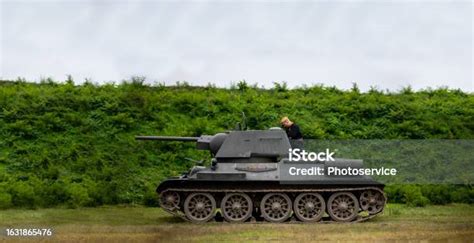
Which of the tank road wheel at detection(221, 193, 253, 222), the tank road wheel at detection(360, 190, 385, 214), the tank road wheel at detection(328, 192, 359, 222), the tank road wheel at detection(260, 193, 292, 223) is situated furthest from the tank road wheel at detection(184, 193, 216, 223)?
the tank road wheel at detection(360, 190, 385, 214)

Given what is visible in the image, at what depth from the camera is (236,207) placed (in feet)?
80.6

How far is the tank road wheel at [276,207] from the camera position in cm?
2448

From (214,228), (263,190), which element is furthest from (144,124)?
A: (214,228)

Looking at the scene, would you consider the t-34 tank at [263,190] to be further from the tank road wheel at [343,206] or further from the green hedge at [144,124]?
the green hedge at [144,124]

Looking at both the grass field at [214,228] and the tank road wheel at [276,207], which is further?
the tank road wheel at [276,207]

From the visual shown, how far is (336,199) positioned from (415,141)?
9.34 metres

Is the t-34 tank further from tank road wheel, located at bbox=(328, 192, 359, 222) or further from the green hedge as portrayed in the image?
the green hedge

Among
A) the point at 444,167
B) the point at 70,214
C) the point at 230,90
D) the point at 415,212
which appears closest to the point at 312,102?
the point at 230,90

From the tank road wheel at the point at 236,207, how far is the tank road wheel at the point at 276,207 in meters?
0.34

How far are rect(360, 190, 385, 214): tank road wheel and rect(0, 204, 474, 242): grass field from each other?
0.32 m

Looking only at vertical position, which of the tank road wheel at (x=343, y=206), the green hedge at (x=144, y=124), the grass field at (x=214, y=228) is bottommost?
the grass field at (x=214, y=228)

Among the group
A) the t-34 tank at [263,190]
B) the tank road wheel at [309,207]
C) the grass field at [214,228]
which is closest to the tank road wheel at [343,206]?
the t-34 tank at [263,190]

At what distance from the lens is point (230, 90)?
3756 cm

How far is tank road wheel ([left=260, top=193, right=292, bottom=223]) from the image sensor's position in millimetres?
24484
